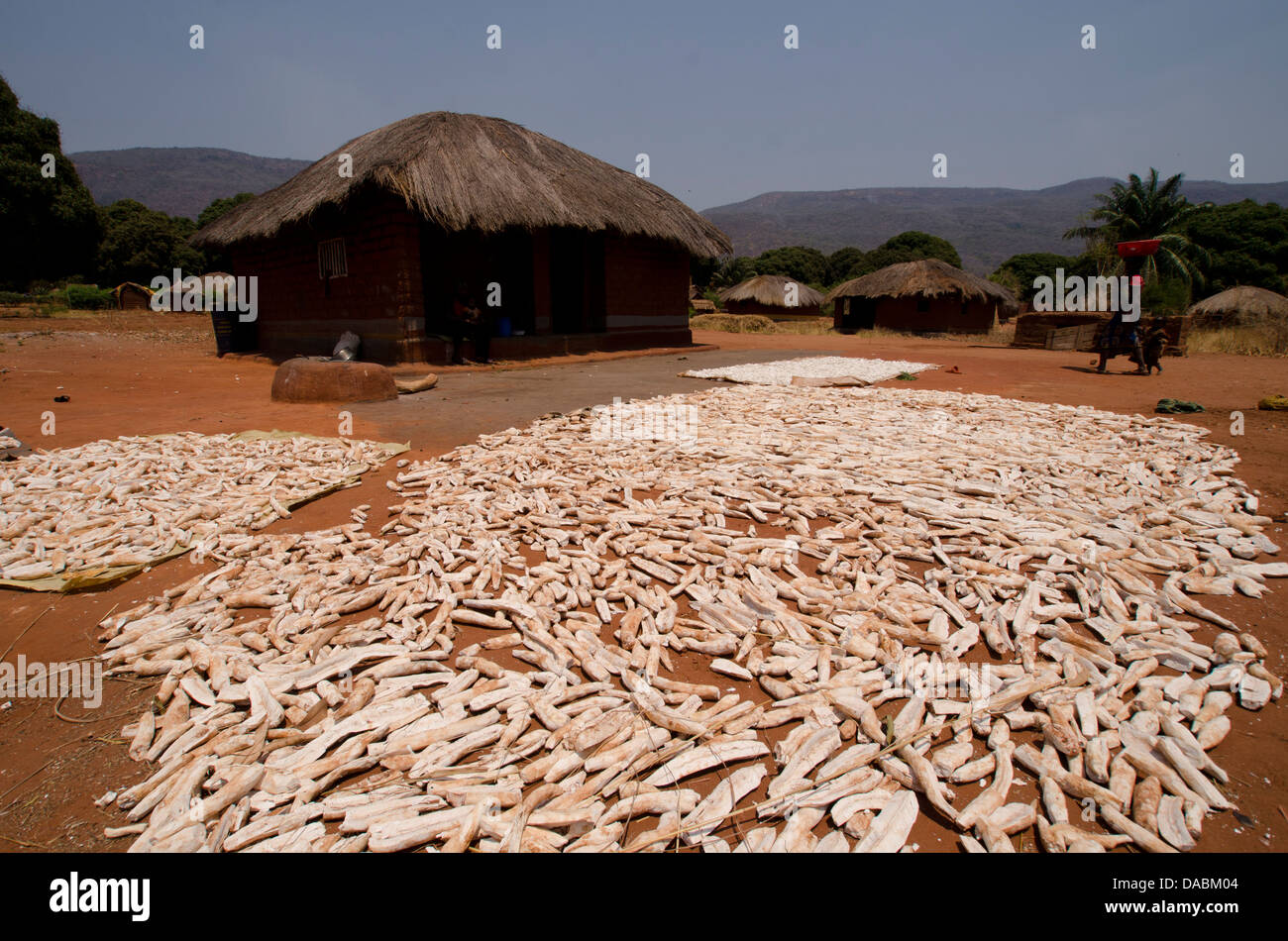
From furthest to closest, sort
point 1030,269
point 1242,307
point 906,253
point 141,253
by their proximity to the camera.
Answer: point 906,253
point 1030,269
point 141,253
point 1242,307

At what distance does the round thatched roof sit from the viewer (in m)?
22.4

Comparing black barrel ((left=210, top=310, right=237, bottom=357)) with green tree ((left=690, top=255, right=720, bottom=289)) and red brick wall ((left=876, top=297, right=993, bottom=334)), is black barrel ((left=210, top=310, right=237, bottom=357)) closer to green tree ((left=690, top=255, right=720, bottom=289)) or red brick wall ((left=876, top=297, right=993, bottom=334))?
red brick wall ((left=876, top=297, right=993, bottom=334))

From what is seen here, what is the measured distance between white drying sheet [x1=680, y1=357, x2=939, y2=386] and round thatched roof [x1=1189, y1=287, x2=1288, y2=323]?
758 inches

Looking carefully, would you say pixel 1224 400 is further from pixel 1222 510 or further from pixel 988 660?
pixel 988 660

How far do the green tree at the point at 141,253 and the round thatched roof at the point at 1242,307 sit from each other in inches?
1765

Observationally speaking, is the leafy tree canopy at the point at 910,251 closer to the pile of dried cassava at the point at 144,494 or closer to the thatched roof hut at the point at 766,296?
the thatched roof hut at the point at 766,296

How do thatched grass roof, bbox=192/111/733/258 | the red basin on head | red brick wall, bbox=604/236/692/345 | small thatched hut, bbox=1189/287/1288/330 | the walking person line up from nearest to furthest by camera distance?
the red basin on head → thatched grass roof, bbox=192/111/733/258 → the walking person → red brick wall, bbox=604/236/692/345 → small thatched hut, bbox=1189/287/1288/330

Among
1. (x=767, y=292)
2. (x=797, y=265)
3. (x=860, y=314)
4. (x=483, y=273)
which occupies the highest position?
(x=797, y=265)

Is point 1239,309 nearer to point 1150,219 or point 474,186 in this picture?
point 1150,219

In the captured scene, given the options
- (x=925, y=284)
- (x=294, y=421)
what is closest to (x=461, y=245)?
(x=294, y=421)

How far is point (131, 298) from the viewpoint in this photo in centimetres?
2473

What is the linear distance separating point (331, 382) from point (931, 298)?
25.8 m

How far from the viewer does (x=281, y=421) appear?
18.6ft

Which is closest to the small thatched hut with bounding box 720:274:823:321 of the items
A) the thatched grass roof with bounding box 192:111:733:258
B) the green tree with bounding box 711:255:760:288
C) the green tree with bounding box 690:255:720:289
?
the green tree with bounding box 690:255:720:289
